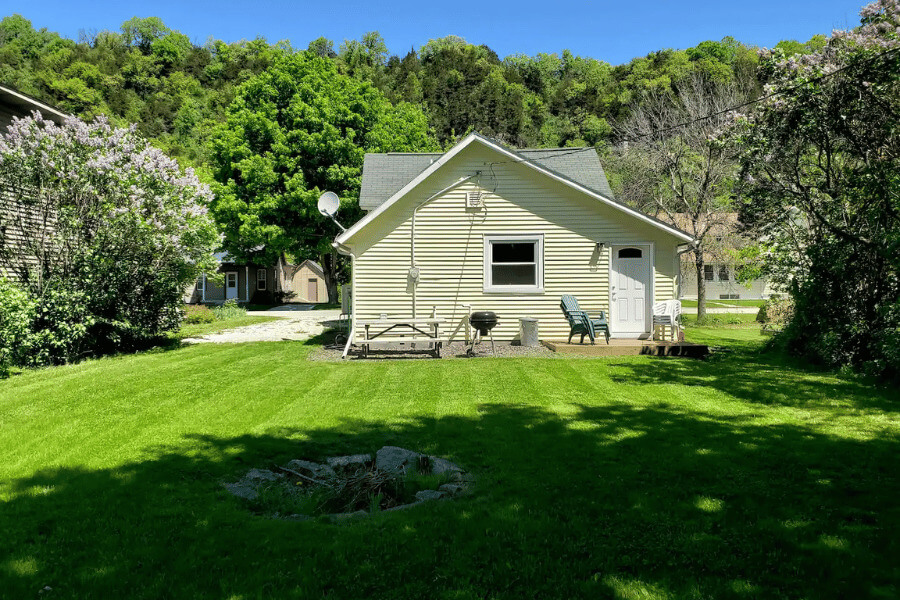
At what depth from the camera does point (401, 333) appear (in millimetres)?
14398

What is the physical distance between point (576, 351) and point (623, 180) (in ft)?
56.6

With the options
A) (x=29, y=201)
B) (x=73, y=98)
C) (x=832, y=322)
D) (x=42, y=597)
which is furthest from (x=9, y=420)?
(x=73, y=98)

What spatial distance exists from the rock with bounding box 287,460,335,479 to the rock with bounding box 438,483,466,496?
1047 millimetres

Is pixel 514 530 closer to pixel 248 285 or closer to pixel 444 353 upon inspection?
pixel 444 353

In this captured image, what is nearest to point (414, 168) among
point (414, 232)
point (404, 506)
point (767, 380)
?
point (414, 232)

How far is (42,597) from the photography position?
3.12 meters

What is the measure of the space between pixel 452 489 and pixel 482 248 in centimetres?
1056

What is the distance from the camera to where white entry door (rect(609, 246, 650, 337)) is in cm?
1472

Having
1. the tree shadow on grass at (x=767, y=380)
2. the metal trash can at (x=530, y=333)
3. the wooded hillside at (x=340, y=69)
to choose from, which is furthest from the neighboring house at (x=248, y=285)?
the tree shadow on grass at (x=767, y=380)

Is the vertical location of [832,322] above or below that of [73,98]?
below

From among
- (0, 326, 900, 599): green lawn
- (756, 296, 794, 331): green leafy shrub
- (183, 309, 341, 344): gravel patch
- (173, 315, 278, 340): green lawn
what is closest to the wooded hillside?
(756, 296, 794, 331): green leafy shrub

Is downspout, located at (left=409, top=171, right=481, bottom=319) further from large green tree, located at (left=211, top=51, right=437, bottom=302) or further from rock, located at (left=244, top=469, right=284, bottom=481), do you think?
large green tree, located at (left=211, top=51, right=437, bottom=302)

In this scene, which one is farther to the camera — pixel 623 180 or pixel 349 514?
pixel 623 180

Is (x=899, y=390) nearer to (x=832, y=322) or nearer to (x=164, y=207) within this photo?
(x=832, y=322)
